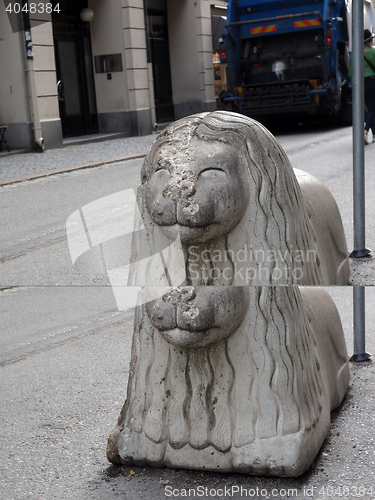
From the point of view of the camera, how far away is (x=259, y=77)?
33.9 ft

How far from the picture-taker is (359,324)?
2.12m

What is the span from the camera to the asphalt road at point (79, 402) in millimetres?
1791

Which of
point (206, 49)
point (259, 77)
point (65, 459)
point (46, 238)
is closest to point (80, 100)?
point (206, 49)

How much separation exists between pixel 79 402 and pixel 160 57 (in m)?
11.0

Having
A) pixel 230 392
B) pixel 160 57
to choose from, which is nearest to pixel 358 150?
pixel 230 392

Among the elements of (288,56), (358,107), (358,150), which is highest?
(288,56)

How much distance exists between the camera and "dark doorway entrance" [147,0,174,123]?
10828mm

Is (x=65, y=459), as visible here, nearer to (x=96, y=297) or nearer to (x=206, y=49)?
(x=96, y=297)

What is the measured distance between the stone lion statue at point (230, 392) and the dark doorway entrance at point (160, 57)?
919cm

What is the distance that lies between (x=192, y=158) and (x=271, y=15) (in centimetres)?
938

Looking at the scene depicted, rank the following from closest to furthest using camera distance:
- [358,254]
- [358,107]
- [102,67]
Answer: [358,107] → [358,254] → [102,67]

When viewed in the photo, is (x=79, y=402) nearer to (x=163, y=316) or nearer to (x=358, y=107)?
(x=163, y=316)

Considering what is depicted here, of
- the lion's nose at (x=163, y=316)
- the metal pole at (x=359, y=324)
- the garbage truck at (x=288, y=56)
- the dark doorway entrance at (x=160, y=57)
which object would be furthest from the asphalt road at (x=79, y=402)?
the dark doorway entrance at (x=160, y=57)

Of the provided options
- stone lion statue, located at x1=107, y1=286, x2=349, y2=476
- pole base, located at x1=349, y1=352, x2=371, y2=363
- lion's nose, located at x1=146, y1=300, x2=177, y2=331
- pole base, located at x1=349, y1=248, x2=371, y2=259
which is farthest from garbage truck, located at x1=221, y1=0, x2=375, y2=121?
lion's nose, located at x1=146, y1=300, x2=177, y2=331
